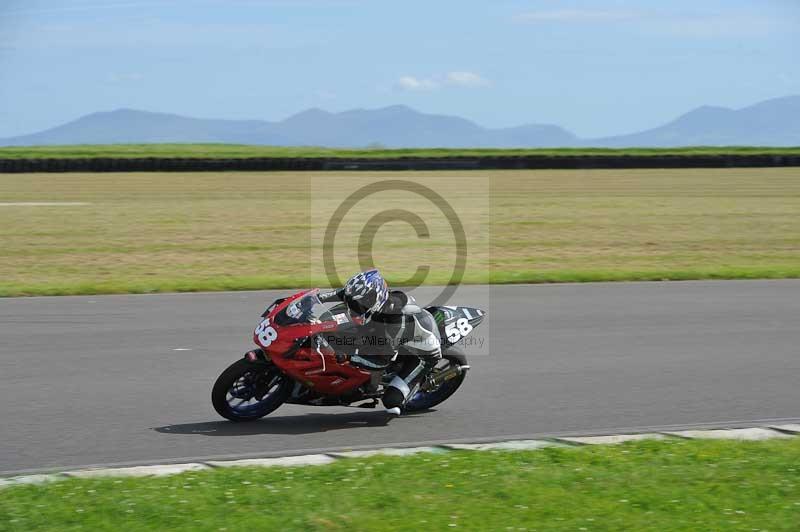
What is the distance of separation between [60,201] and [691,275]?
2252 centimetres

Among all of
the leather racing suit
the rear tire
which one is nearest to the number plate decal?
the leather racing suit

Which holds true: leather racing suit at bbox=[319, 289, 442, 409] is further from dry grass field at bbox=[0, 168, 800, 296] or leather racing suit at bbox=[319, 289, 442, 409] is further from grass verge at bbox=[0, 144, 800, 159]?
grass verge at bbox=[0, 144, 800, 159]

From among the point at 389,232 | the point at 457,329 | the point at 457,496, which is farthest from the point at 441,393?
the point at 389,232

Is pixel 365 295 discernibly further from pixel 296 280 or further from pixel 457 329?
pixel 296 280

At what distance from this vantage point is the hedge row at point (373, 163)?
48188 mm

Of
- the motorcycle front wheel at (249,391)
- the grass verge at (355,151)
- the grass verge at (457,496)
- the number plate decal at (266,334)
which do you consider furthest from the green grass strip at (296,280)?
the grass verge at (355,151)

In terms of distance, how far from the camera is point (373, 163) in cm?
4741

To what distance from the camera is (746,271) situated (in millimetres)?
17688

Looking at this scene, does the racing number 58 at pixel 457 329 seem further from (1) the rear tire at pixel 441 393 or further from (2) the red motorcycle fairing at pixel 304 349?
(2) the red motorcycle fairing at pixel 304 349

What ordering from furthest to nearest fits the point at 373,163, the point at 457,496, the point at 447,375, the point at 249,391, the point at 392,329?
the point at 373,163 < the point at 447,375 < the point at 392,329 < the point at 249,391 < the point at 457,496

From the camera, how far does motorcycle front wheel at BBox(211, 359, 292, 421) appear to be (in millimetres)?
7941

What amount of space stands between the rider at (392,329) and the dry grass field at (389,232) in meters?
7.58

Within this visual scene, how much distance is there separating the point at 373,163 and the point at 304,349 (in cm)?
3993

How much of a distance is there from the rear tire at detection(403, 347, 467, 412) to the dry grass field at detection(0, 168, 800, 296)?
7.38 m
